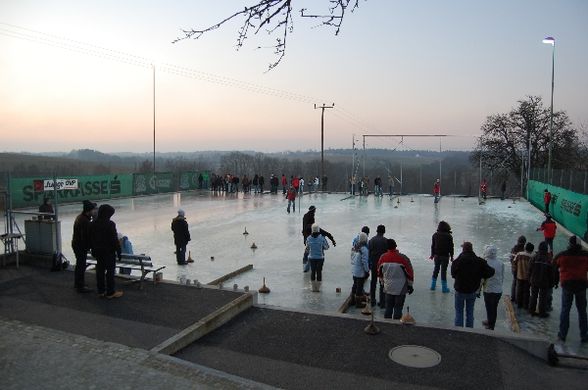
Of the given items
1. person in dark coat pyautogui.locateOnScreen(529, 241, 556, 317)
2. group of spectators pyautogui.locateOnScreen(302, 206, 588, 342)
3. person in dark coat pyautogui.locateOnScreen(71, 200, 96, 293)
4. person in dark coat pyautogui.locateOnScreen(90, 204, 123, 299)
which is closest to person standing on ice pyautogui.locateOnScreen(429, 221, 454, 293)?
group of spectators pyautogui.locateOnScreen(302, 206, 588, 342)

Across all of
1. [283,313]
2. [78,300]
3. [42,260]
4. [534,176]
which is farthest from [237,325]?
[534,176]

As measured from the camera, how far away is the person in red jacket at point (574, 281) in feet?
25.7

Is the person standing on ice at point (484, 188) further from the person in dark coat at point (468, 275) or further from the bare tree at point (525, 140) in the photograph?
the person in dark coat at point (468, 275)

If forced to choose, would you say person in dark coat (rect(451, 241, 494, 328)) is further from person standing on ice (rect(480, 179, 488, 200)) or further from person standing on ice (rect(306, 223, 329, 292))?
person standing on ice (rect(480, 179, 488, 200))

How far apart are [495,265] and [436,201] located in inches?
972

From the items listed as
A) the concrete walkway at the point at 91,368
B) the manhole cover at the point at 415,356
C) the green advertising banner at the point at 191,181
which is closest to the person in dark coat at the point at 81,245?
the concrete walkway at the point at 91,368

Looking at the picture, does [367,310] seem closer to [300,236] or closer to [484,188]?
[300,236]

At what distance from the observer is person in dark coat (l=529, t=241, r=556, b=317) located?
28.5 ft

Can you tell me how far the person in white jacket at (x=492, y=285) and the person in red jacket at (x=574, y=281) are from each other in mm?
1009

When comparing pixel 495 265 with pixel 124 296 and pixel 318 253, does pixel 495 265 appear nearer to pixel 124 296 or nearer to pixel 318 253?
pixel 318 253

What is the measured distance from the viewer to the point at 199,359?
6.12 meters

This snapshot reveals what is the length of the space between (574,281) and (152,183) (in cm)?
3366

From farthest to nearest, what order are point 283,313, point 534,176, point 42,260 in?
1. point 534,176
2. point 42,260
3. point 283,313

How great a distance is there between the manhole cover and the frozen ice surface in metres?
2.14
